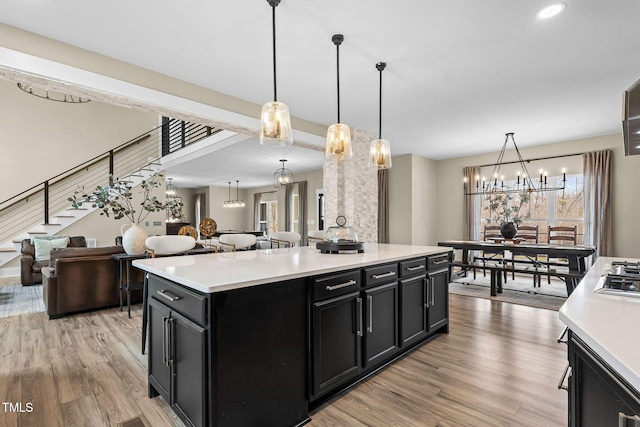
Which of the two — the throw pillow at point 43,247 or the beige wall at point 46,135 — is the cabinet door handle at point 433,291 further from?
the beige wall at point 46,135

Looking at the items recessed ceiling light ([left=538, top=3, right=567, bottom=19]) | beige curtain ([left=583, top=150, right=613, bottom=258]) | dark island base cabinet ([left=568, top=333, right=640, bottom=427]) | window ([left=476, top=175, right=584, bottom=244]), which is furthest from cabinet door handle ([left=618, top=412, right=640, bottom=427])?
beige curtain ([left=583, top=150, right=613, bottom=258])

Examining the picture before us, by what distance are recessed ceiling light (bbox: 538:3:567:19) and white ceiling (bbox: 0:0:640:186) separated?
60mm

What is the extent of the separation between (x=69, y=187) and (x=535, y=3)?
912cm

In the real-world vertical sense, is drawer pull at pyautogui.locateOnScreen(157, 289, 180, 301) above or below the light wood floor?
above

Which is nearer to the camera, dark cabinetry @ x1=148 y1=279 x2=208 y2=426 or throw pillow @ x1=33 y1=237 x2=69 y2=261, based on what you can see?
dark cabinetry @ x1=148 y1=279 x2=208 y2=426

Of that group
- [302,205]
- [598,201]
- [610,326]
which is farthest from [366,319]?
[302,205]

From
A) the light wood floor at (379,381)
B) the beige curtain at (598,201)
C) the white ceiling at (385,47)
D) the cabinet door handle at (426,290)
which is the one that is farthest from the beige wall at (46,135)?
the beige curtain at (598,201)

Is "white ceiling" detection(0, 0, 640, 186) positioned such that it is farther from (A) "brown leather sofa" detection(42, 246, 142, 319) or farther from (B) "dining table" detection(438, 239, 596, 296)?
(A) "brown leather sofa" detection(42, 246, 142, 319)

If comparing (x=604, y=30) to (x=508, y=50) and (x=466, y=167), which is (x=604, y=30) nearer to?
(x=508, y=50)

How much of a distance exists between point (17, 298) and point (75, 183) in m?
3.62

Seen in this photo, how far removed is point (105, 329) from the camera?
11.1 feet

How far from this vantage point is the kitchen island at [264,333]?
4.94ft

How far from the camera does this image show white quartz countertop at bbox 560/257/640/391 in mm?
758

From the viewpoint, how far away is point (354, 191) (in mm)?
5312
